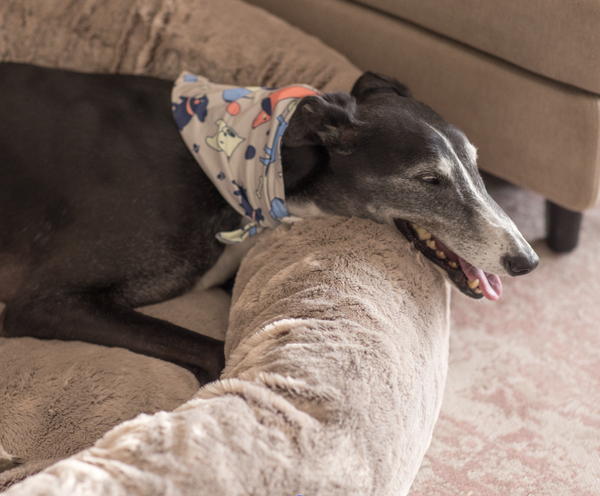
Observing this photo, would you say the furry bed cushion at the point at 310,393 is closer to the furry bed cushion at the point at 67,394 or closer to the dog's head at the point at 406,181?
the dog's head at the point at 406,181

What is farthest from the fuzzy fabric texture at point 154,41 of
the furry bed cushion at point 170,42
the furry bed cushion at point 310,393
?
the furry bed cushion at point 310,393

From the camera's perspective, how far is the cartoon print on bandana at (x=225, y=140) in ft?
5.20

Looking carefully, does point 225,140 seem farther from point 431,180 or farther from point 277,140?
point 431,180

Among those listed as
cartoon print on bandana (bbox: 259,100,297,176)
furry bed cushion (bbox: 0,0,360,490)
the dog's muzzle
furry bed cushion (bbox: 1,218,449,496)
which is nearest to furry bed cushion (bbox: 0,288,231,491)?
furry bed cushion (bbox: 1,218,449,496)

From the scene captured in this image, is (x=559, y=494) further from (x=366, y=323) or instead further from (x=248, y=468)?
(x=248, y=468)

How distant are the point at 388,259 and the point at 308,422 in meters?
0.58

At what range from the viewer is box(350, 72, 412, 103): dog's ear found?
1682mm

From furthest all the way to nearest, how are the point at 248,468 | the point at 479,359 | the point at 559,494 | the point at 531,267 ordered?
the point at 479,359 < the point at 559,494 < the point at 531,267 < the point at 248,468

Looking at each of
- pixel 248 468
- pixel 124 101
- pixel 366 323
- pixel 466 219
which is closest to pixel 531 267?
pixel 466 219

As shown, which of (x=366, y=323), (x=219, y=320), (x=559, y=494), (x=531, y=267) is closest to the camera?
(x=366, y=323)

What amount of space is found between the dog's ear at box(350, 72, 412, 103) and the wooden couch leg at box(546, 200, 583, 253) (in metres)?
1.04

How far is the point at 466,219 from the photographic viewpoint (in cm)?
139

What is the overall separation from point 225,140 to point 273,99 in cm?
19

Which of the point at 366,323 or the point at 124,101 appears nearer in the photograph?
the point at 366,323
